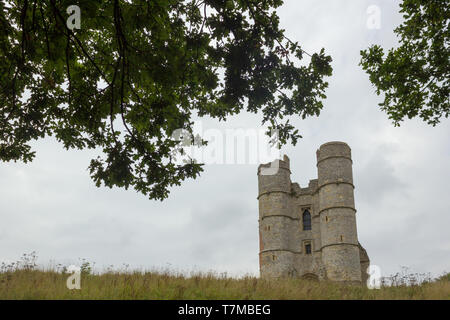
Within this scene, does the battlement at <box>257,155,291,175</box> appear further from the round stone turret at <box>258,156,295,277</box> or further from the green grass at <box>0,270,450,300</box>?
the green grass at <box>0,270,450,300</box>

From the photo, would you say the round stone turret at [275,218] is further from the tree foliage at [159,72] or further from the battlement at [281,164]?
the tree foliage at [159,72]

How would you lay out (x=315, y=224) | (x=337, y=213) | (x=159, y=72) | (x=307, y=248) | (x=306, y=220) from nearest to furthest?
1. (x=159, y=72)
2. (x=337, y=213)
3. (x=307, y=248)
4. (x=315, y=224)
5. (x=306, y=220)

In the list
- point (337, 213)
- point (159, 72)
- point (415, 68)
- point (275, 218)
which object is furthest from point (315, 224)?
point (159, 72)

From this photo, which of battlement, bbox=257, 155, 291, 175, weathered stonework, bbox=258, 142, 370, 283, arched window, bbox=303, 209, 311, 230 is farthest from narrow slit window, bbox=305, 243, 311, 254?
battlement, bbox=257, 155, 291, 175

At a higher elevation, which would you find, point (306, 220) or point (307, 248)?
point (306, 220)

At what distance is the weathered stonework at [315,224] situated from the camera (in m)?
27.9

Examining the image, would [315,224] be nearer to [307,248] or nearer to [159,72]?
[307,248]

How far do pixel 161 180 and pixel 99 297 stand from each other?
2690 millimetres

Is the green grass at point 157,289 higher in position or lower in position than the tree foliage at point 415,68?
lower

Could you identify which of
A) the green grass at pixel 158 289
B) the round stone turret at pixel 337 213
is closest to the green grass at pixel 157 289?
the green grass at pixel 158 289

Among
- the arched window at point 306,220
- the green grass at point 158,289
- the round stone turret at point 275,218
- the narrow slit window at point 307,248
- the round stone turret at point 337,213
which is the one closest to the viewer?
the green grass at point 158,289

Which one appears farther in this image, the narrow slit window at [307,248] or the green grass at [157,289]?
the narrow slit window at [307,248]

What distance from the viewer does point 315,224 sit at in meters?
31.2

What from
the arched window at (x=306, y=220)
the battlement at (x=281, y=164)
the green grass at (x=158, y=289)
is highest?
the battlement at (x=281, y=164)
